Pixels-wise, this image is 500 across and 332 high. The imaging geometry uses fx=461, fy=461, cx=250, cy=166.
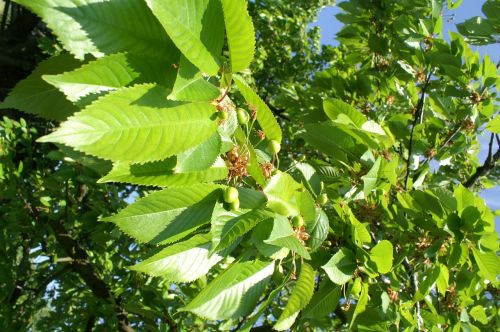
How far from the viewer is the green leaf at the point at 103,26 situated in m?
0.65

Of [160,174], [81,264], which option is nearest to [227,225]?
[160,174]

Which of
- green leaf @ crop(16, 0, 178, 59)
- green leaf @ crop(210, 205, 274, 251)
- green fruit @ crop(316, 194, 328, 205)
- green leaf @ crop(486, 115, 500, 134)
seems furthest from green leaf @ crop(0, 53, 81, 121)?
green leaf @ crop(486, 115, 500, 134)

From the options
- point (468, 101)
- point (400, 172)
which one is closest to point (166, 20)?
point (400, 172)

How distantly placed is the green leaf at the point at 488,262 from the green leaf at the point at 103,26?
4.03ft

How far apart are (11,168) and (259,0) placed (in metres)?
3.82

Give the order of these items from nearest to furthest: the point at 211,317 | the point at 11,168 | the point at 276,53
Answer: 1. the point at 211,317
2. the point at 11,168
3. the point at 276,53

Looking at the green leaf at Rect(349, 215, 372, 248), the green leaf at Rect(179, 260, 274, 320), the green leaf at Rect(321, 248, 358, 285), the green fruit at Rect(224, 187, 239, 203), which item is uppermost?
the green fruit at Rect(224, 187, 239, 203)

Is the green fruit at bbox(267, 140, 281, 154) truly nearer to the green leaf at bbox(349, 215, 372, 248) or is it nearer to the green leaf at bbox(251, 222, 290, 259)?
the green leaf at bbox(251, 222, 290, 259)

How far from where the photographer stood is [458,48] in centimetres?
212

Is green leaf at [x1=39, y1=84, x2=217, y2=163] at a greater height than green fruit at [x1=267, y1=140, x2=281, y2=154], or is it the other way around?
green leaf at [x1=39, y1=84, x2=217, y2=163]

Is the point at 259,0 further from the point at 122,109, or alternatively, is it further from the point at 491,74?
the point at 122,109

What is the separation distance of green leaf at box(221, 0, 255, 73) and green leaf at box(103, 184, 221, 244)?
22 cm

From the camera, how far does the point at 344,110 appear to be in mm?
1422

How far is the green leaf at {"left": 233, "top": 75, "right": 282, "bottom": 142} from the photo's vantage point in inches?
32.9
